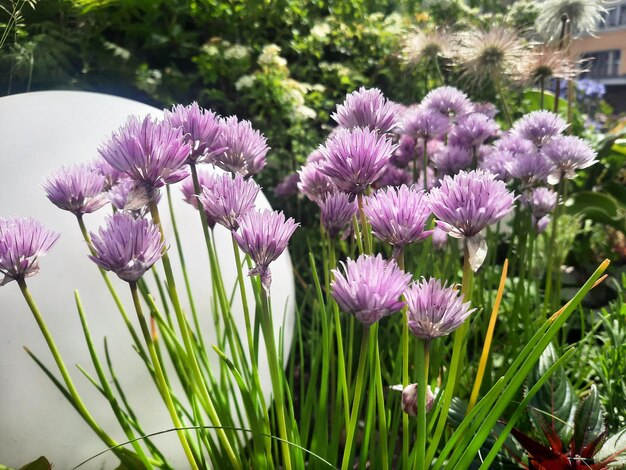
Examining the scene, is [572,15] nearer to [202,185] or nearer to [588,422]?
[588,422]

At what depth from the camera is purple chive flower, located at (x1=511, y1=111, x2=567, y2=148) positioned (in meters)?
1.07

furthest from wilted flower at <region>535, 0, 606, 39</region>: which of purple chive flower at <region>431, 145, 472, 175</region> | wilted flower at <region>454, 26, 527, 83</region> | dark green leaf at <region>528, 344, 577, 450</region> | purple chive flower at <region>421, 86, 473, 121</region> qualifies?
dark green leaf at <region>528, 344, 577, 450</region>

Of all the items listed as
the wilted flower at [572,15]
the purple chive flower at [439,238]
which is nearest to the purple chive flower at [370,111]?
the purple chive flower at [439,238]

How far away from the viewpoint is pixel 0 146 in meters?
1.03

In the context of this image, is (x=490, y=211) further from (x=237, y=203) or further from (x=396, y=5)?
(x=396, y=5)

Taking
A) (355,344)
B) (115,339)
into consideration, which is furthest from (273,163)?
(115,339)

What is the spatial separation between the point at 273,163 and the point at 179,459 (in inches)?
50.9

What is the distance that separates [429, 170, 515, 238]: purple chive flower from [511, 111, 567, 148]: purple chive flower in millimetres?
527

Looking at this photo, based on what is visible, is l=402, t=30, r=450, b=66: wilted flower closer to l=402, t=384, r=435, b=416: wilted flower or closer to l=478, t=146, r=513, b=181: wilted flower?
l=478, t=146, r=513, b=181: wilted flower

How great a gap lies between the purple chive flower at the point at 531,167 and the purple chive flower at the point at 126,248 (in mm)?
666

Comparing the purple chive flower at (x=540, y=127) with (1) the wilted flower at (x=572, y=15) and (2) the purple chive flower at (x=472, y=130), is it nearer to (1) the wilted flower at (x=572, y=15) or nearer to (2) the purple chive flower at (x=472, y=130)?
(2) the purple chive flower at (x=472, y=130)

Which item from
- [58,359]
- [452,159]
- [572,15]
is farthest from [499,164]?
[572,15]

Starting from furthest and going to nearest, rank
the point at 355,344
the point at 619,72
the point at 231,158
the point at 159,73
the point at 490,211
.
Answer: the point at 619,72 < the point at 159,73 < the point at 355,344 < the point at 231,158 < the point at 490,211

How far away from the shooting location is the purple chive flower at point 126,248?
21.8 inches
